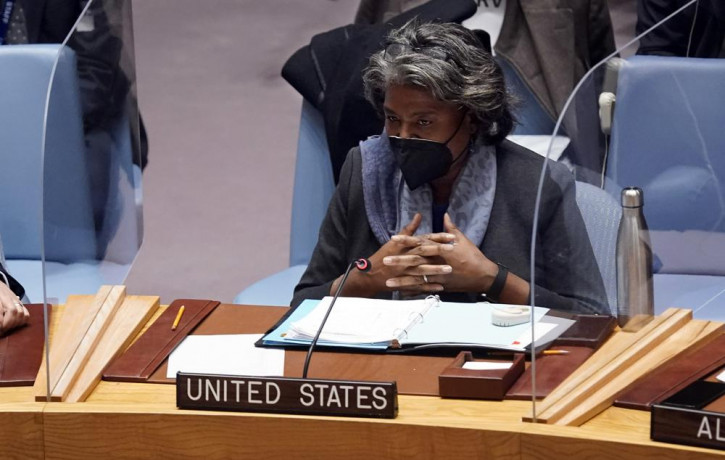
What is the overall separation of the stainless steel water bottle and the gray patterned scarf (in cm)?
48

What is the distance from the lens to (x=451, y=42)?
225 cm

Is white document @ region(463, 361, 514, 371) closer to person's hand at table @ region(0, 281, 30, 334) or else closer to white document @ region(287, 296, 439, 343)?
white document @ region(287, 296, 439, 343)

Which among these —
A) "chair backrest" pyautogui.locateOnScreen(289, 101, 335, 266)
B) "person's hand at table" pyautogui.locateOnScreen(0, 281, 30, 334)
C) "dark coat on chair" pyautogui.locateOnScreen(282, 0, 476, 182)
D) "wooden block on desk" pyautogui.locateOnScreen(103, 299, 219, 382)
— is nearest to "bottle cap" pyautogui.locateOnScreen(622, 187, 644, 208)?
"wooden block on desk" pyautogui.locateOnScreen(103, 299, 219, 382)

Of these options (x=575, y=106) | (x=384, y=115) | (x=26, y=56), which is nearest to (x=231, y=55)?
(x=26, y=56)

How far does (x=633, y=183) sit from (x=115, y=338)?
0.81 metres

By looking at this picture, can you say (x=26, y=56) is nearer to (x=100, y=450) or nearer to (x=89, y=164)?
(x=89, y=164)

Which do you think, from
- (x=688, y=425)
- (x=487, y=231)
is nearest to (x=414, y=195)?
(x=487, y=231)

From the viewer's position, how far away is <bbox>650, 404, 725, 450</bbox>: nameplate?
4.74 feet

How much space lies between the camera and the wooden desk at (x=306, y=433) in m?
1.53

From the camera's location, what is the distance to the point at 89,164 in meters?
2.03

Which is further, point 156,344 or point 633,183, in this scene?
point 156,344

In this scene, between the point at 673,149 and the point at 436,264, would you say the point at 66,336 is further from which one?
the point at 673,149

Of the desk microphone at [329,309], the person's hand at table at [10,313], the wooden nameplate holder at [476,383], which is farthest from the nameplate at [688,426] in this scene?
the person's hand at table at [10,313]

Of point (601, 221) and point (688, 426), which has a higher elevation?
point (601, 221)
